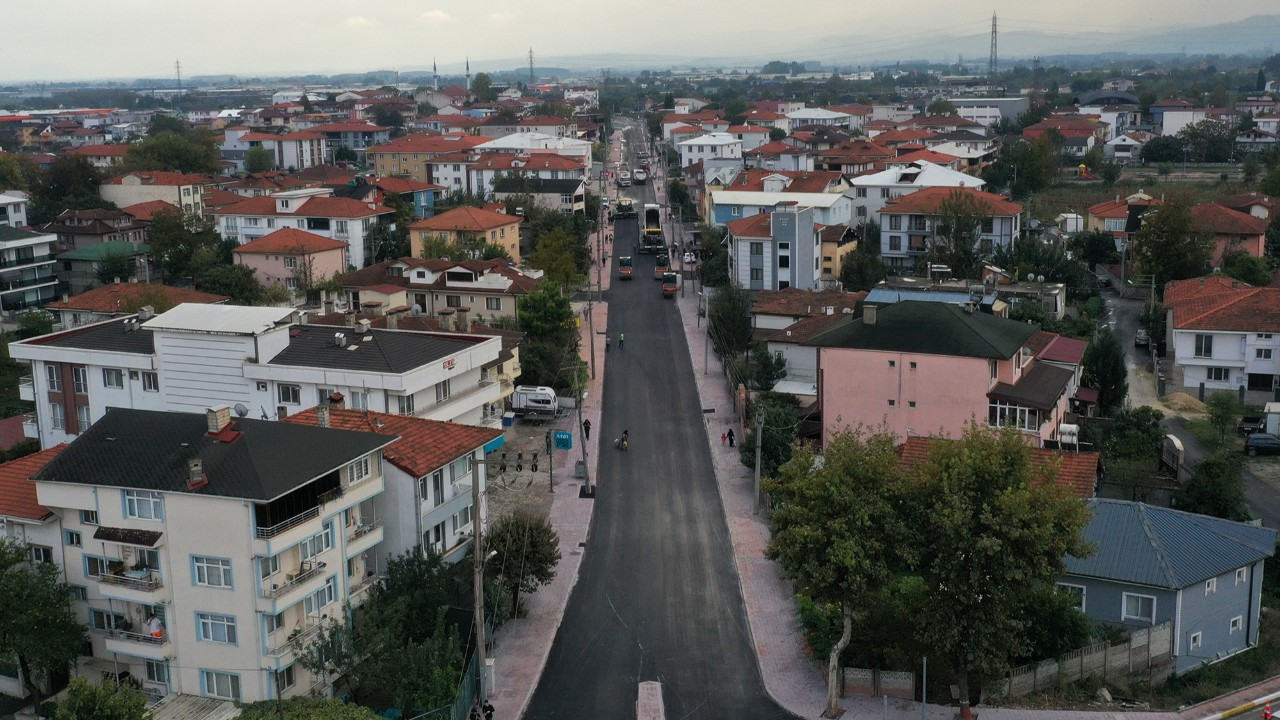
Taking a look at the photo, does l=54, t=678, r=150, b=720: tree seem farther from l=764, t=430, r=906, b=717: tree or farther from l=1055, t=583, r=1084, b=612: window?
l=1055, t=583, r=1084, b=612: window

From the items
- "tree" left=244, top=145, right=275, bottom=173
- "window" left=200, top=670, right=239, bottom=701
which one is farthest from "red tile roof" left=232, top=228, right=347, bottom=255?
"tree" left=244, top=145, right=275, bottom=173

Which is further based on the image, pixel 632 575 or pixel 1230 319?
pixel 1230 319

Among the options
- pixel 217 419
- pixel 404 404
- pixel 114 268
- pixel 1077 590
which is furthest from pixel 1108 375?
pixel 114 268

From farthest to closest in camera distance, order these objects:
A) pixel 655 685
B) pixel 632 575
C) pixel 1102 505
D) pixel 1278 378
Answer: pixel 1278 378, pixel 632 575, pixel 1102 505, pixel 655 685

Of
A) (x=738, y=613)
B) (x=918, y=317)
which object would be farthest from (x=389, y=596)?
(x=918, y=317)

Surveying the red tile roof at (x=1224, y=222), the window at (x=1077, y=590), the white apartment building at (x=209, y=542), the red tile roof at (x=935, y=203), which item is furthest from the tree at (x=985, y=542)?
the red tile roof at (x=1224, y=222)

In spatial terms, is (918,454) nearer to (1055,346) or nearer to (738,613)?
(738,613)
